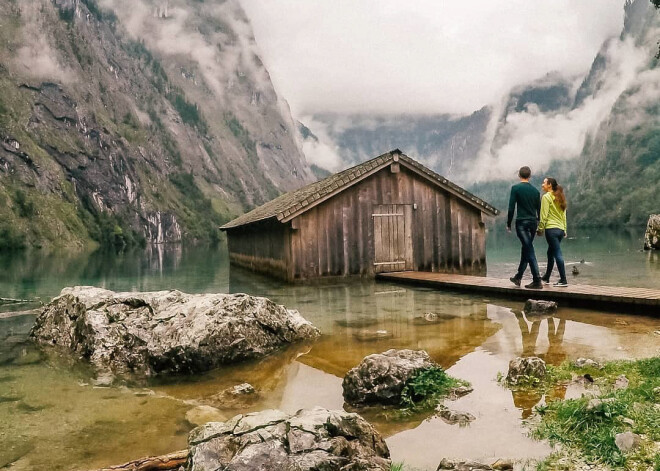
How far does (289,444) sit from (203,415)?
95.1 inches

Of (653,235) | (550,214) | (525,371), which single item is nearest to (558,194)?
(550,214)

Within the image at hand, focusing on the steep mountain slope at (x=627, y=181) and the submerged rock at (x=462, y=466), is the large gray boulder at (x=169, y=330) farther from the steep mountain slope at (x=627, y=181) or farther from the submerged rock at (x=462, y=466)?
the steep mountain slope at (x=627, y=181)

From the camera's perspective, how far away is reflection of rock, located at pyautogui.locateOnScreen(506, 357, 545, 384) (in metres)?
A: 5.71

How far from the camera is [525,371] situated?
18.9 ft

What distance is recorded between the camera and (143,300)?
30.7 feet

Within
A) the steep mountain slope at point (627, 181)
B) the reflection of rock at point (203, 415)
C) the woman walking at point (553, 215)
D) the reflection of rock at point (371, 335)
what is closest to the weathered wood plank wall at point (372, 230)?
the woman walking at point (553, 215)

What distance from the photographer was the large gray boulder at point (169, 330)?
782 cm

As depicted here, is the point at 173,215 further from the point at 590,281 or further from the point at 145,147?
the point at 590,281

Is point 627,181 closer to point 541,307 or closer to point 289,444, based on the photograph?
point 541,307

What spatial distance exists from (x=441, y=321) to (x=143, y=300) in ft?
18.7

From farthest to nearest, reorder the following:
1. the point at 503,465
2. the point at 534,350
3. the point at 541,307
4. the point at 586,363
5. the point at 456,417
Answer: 1. the point at 541,307
2. the point at 534,350
3. the point at 586,363
4. the point at 456,417
5. the point at 503,465

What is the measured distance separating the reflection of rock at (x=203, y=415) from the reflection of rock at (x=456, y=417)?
7.66 ft

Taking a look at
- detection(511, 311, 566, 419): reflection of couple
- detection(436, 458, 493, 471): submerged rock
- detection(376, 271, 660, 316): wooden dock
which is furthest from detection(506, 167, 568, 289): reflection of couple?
detection(436, 458, 493, 471): submerged rock

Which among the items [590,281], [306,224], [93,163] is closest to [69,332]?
[306,224]
